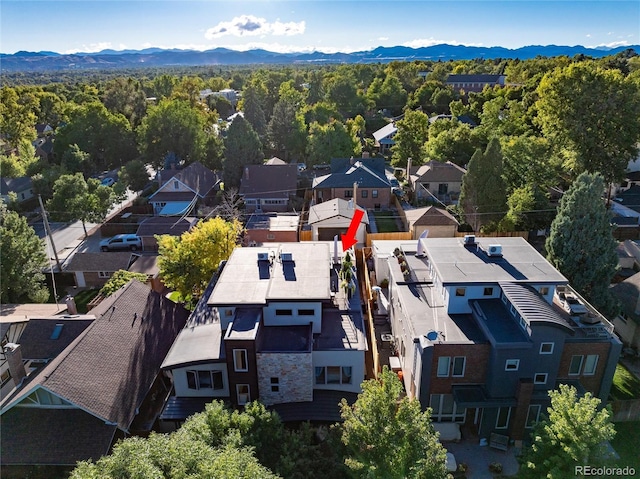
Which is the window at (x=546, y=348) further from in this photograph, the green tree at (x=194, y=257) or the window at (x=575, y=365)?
the green tree at (x=194, y=257)

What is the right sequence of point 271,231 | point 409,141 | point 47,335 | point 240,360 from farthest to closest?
1. point 409,141
2. point 271,231
3. point 47,335
4. point 240,360

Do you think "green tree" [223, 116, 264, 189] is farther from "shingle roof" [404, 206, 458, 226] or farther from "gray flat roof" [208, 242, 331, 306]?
"gray flat roof" [208, 242, 331, 306]

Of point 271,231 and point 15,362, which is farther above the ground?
point 15,362

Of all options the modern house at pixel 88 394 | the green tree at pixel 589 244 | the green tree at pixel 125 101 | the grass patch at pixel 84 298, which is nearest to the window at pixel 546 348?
the green tree at pixel 589 244

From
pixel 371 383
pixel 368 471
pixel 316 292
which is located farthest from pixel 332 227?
pixel 368 471

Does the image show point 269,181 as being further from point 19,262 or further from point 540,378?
point 540,378

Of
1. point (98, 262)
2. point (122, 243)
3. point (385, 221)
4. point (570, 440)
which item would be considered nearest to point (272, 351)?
point (570, 440)

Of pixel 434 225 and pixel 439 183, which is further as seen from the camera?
pixel 439 183
